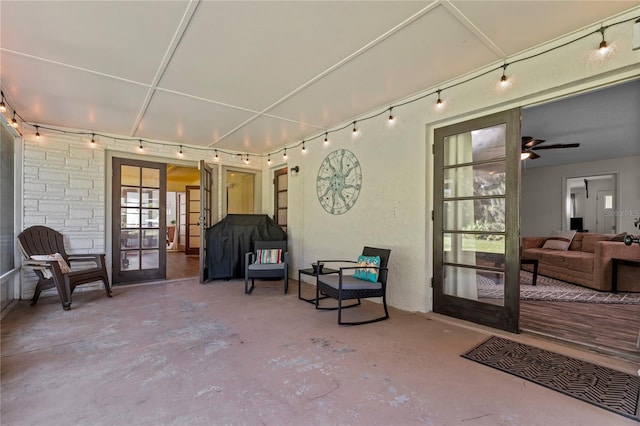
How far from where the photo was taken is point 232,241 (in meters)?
5.13

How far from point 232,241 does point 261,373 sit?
3.37 meters

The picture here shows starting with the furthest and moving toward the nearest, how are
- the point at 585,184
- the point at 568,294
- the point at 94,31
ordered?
the point at 585,184 → the point at 568,294 → the point at 94,31

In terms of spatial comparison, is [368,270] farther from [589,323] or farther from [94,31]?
[94,31]

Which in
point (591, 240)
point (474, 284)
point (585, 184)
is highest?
point (585, 184)

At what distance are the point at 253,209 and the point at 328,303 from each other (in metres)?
3.30

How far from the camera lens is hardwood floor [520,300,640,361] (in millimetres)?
2461

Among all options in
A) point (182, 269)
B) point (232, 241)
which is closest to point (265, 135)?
point (232, 241)

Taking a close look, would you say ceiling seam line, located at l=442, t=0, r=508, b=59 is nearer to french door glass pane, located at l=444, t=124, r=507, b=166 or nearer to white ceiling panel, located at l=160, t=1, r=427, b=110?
white ceiling panel, located at l=160, t=1, r=427, b=110

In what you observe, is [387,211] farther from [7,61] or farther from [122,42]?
[7,61]

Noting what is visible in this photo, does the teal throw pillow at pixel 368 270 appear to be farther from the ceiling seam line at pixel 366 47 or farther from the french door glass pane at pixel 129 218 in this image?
the french door glass pane at pixel 129 218

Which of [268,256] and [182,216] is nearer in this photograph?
[268,256]

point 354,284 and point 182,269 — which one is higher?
point 354,284

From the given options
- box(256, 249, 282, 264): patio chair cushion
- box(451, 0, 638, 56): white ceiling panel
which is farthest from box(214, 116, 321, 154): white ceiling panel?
box(451, 0, 638, 56): white ceiling panel

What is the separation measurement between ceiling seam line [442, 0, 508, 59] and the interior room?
2 centimetres
